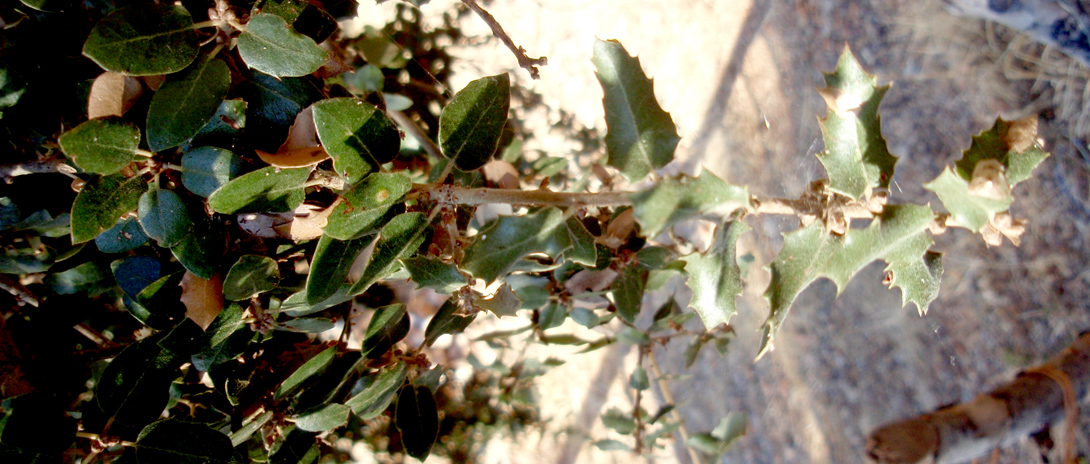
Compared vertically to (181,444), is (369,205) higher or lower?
higher

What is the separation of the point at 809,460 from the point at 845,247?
214cm

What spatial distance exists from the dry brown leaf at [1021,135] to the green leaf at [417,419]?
2.01 feet

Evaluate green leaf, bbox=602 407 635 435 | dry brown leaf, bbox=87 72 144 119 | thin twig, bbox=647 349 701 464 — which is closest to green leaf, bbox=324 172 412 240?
dry brown leaf, bbox=87 72 144 119

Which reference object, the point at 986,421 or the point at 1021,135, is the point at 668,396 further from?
the point at 1021,135

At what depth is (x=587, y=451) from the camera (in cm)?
217

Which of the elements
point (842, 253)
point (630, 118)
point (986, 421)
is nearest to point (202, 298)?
point (630, 118)

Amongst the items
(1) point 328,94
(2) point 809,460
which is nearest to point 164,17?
(1) point 328,94

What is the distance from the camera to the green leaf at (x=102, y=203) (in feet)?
1.54

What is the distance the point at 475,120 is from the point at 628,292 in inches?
12.7

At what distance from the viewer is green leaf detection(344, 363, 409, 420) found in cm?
62

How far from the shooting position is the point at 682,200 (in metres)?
0.47

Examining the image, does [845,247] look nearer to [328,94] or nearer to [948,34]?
[328,94]

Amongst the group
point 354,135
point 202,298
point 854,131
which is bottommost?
point 202,298

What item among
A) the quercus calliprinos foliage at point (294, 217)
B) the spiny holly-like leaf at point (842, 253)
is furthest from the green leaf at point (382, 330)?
the spiny holly-like leaf at point (842, 253)
